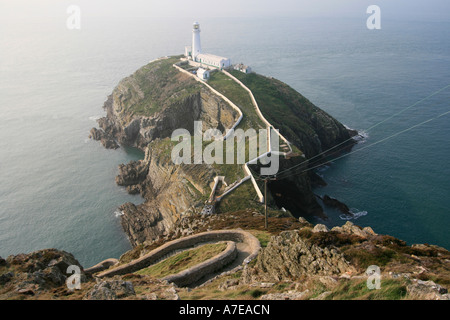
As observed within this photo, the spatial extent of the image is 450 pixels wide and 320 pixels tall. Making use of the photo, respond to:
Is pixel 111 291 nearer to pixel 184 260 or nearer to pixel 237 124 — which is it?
pixel 184 260

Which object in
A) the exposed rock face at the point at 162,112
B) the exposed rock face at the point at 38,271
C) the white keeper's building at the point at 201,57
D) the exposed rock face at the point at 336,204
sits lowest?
the exposed rock face at the point at 336,204

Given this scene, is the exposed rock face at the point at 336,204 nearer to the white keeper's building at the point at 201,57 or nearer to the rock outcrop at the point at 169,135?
the rock outcrop at the point at 169,135

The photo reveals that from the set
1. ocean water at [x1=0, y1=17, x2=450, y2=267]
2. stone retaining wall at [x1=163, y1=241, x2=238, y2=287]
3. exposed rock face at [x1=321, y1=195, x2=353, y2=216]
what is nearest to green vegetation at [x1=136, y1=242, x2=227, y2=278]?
stone retaining wall at [x1=163, y1=241, x2=238, y2=287]

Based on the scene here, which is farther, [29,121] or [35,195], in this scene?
[29,121]

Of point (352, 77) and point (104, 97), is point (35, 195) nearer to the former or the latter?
point (104, 97)

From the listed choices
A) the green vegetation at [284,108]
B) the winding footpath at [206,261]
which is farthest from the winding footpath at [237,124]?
the winding footpath at [206,261]
